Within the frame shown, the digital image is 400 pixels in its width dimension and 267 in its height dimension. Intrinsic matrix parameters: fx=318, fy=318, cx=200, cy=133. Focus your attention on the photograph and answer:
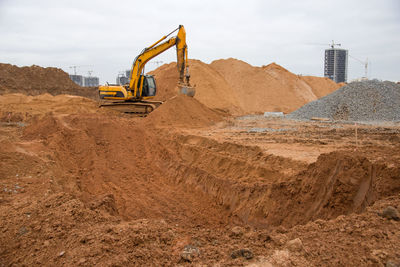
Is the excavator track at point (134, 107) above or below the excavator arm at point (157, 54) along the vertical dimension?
below

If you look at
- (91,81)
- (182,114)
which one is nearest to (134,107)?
(182,114)

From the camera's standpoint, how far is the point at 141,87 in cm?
1755

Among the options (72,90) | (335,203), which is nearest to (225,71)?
(72,90)

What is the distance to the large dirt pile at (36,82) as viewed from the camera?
31625 millimetres

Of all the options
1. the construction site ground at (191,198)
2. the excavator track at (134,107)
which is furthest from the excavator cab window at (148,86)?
the construction site ground at (191,198)

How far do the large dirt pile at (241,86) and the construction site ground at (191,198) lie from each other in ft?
44.0

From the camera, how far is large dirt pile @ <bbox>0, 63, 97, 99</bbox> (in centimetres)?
3162

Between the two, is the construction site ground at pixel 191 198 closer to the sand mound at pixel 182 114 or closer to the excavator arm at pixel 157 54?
the sand mound at pixel 182 114

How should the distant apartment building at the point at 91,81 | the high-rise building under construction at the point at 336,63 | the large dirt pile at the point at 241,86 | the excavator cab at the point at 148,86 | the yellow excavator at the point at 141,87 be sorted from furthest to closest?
the distant apartment building at the point at 91,81 → the high-rise building under construction at the point at 336,63 → the large dirt pile at the point at 241,86 → the excavator cab at the point at 148,86 → the yellow excavator at the point at 141,87

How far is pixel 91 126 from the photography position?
35.7ft

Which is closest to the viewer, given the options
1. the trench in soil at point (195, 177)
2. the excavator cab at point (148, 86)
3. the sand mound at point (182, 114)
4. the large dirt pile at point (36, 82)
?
the trench in soil at point (195, 177)

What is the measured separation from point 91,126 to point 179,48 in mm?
6864

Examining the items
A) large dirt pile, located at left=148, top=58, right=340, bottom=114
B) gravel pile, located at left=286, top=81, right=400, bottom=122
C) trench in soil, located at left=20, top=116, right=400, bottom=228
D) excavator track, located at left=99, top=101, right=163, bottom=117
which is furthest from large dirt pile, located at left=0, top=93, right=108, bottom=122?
gravel pile, located at left=286, top=81, right=400, bottom=122

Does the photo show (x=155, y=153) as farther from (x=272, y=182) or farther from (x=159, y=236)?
(x=159, y=236)
